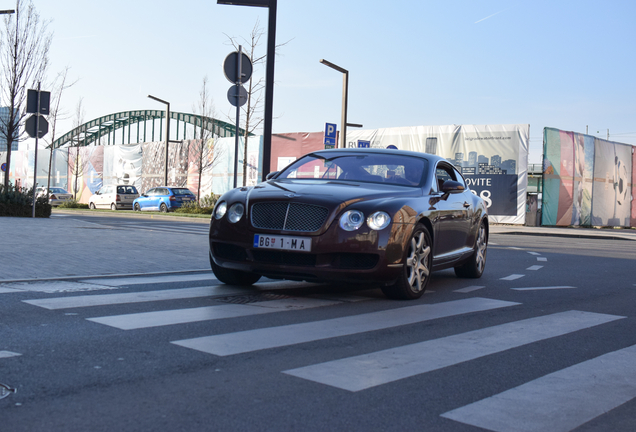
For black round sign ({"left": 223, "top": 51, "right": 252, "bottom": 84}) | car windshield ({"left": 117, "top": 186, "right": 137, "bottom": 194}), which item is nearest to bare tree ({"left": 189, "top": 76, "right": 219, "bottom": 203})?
car windshield ({"left": 117, "top": 186, "right": 137, "bottom": 194})

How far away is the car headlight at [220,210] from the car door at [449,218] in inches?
85.2

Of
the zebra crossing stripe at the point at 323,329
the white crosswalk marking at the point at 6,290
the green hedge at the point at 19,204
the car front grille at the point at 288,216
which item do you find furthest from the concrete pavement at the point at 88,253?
the green hedge at the point at 19,204

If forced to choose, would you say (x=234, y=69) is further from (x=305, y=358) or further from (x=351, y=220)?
(x=305, y=358)

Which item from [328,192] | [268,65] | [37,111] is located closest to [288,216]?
[328,192]

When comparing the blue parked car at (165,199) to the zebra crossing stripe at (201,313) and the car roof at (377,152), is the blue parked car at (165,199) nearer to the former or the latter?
the car roof at (377,152)

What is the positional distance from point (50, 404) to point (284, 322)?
90.0 inches

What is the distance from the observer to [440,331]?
4.88m

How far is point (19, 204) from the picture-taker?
61.7 ft

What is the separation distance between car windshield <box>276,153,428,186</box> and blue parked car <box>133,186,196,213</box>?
26.0 meters

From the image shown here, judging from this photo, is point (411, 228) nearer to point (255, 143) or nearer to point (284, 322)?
point (284, 322)

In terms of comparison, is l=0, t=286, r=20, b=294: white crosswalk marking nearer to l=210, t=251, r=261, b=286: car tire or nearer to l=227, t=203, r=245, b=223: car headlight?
l=210, t=251, r=261, b=286: car tire

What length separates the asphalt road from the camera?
2861 mm

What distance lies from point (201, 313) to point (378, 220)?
5.69 feet

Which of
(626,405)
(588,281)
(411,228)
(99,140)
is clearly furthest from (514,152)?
(99,140)
